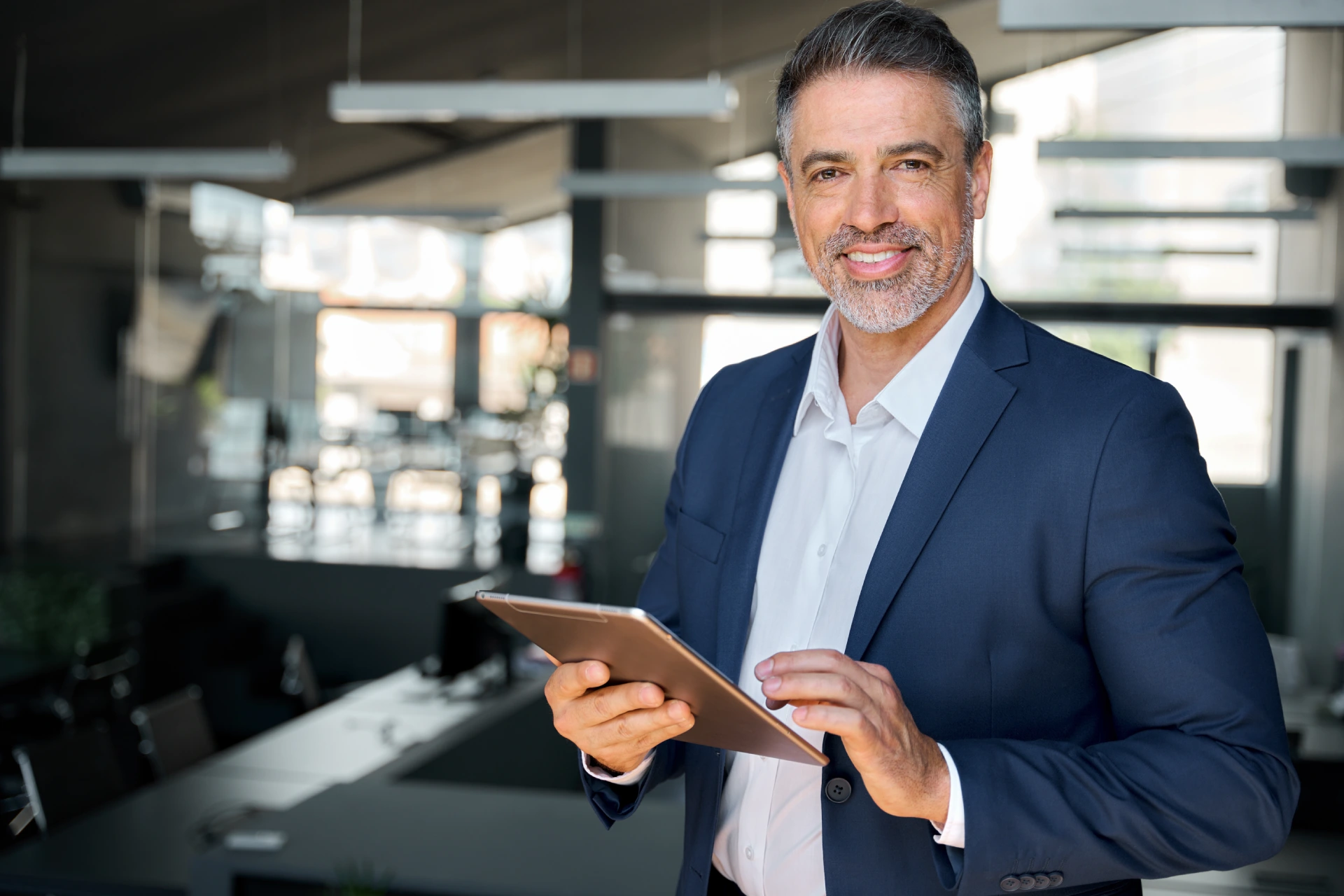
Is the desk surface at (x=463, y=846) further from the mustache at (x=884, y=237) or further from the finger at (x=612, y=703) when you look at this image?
the mustache at (x=884, y=237)

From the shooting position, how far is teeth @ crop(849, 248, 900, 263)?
4.27 ft

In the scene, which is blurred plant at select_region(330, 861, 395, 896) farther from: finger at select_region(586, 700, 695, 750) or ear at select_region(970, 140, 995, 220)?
ear at select_region(970, 140, 995, 220)

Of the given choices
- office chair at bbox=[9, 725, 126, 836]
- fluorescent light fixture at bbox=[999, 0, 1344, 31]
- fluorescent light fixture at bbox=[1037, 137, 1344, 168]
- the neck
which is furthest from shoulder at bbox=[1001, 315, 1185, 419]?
fluorescent light fixture at bbox=[1037, 137, 1344, 168]

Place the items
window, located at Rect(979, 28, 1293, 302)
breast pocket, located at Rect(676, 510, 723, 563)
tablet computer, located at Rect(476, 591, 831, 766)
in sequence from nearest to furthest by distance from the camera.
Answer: tablet computer, located at Rect(476, 591, 831, 766), breast pocket, located at Rect(676, 510, 723, 563), window, located at Rect(979, 28, 1293, 302)

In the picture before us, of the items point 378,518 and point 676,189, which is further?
point 378,518

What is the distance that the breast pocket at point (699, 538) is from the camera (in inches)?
56.7

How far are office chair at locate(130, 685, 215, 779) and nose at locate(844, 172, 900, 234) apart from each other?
3.56m

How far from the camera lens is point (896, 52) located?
1.26m

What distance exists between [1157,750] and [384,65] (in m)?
7.77

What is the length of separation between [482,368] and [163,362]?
2.32m

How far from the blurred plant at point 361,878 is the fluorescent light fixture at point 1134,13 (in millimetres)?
2361

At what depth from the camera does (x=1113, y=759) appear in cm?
108

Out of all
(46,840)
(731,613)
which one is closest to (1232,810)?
(731,613)

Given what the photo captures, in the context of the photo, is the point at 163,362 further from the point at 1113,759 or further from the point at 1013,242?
the point at 1113,759
